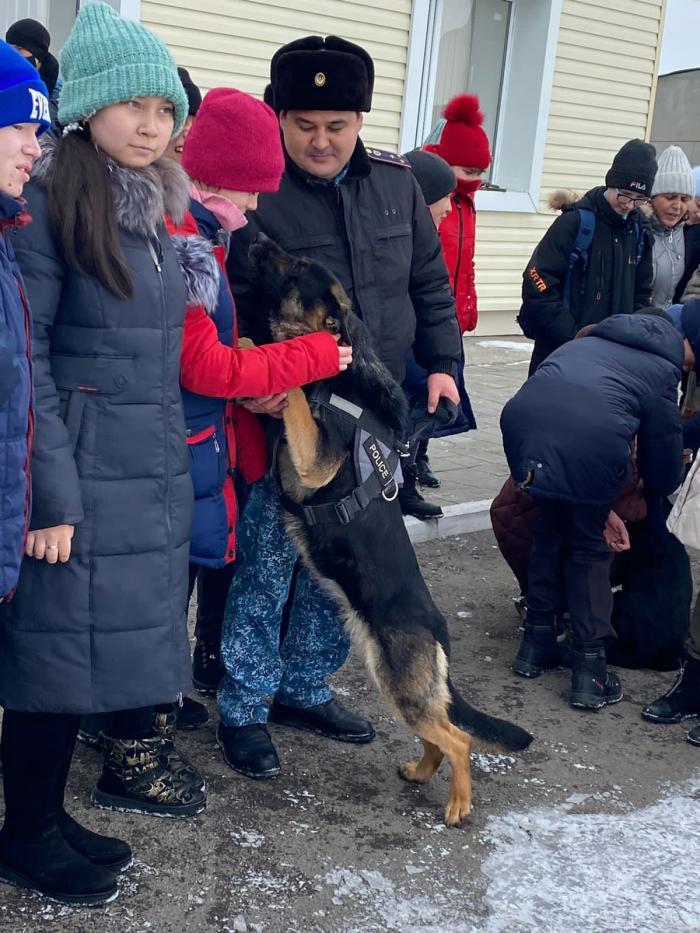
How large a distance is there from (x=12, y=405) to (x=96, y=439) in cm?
29

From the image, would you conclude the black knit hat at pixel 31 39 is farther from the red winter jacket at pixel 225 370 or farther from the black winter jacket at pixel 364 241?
the red winter jacket at pixel 225 370

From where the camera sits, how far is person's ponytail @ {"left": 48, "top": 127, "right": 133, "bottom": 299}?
2.38 metres

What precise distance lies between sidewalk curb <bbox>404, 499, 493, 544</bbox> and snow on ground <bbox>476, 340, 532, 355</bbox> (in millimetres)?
5230

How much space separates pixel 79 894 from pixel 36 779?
30cm

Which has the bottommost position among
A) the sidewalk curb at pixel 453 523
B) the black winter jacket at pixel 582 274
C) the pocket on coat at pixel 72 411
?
the sidewalk curb at pixel 453 523

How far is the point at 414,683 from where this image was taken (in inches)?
122

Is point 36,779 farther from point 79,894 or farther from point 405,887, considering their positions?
point 405,887

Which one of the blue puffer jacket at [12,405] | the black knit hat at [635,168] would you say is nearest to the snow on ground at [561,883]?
the blue puffer jacket at [12,405]

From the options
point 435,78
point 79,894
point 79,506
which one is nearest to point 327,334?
point 79,506

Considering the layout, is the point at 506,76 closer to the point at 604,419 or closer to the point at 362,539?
the point at 604,419

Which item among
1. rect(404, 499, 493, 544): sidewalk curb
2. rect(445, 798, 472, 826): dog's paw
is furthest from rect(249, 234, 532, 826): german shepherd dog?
rect(404, 499, 493, 544): sidewalk curb

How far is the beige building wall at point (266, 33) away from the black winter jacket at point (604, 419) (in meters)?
5.30

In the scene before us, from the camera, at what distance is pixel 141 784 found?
3025 mm

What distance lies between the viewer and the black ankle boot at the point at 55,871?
2600 mm
